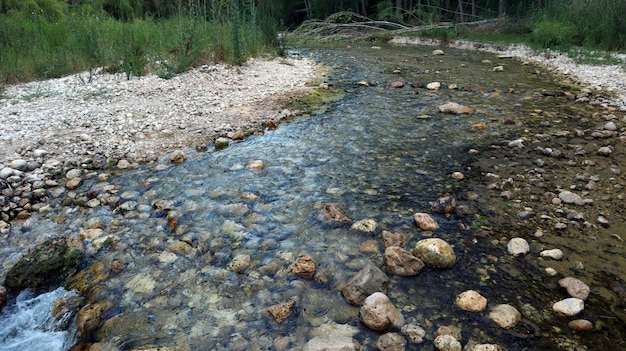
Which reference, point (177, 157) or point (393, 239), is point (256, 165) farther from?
point (393, 239)

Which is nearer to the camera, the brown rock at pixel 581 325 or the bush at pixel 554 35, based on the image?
the brown rock at pixel 581 325

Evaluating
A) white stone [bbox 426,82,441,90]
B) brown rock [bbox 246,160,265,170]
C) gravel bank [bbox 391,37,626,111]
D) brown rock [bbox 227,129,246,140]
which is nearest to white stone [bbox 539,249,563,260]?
brown rock [bbox 246,160,265,170]

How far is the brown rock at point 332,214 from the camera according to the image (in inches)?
130

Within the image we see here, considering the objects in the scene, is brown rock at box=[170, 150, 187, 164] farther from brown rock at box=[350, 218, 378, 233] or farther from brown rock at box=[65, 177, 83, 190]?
brown rock at box=[350, 218, 378, 233]

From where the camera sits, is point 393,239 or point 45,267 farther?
point 393,239

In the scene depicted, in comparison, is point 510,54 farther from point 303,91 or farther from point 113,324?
point 113,324

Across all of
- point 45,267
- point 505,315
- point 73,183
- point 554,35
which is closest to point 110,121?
point 73,183

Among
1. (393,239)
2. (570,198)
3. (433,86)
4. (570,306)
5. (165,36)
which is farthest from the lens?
(165,36)

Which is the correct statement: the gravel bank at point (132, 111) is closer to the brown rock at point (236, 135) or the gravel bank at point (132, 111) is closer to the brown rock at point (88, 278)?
the brown rock at point (236, 135)

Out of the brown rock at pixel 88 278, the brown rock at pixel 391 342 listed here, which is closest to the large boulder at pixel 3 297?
the brown rock at pixel 88 278

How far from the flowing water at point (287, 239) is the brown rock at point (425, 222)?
2.5 inches

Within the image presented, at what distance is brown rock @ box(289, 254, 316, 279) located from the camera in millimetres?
2676

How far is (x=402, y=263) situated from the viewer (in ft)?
8.86

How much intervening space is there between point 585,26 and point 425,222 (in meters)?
10.9
